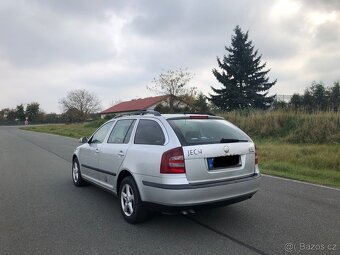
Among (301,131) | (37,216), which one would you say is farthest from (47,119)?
(37,216)

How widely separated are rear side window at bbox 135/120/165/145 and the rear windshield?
23 centimetres

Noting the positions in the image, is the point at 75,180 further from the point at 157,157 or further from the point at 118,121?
the point at 157,157

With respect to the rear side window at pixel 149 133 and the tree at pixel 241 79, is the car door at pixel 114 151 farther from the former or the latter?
the tree at pixel 241 79

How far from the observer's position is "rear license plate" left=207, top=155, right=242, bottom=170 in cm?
485

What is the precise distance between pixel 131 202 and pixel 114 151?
40.4 inches

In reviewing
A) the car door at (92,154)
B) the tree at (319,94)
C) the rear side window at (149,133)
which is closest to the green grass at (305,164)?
the rear side window at (149,133)

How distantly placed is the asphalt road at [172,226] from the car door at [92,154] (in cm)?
49

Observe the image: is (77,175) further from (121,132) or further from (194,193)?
(194,193)

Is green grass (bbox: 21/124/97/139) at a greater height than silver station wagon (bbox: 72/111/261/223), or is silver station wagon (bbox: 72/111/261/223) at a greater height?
silver station wagon (bbox: 72/111/261/223)

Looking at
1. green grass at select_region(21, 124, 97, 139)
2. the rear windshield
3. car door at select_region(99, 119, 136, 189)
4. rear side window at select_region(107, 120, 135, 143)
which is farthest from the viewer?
green grass at select_region(21, 124, 97, 139)

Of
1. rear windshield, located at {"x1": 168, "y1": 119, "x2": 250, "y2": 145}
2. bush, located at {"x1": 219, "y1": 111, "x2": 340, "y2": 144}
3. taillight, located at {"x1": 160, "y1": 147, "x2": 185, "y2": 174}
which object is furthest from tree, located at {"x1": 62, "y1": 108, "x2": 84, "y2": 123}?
taillight, located at {"x1": 160, "y1": 147, "x2": 185, "y2": 174}

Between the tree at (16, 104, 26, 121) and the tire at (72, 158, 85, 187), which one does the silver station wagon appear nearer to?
the tire at (72, 158, 85, 187)

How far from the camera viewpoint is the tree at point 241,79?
43.8 m

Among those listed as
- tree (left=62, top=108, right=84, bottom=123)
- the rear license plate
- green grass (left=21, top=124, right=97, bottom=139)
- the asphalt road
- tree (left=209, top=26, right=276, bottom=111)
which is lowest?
Answer: the asphalt road
